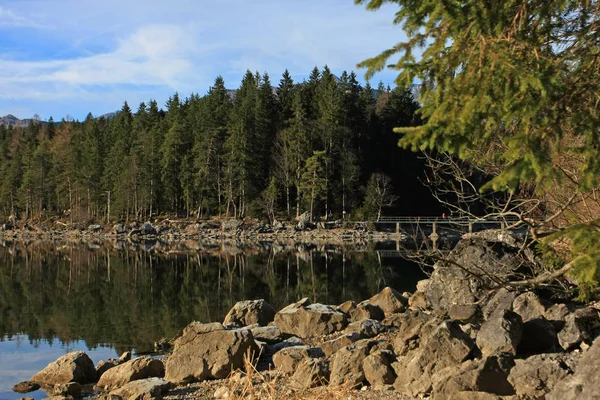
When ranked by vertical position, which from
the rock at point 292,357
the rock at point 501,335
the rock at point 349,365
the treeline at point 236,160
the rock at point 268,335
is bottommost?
the rock at point 268,335

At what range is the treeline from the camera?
57.1 meters

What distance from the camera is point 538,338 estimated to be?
834cm

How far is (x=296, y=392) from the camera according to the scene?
3.86 m

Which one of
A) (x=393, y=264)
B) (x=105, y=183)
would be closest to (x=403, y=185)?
(x=393, y=264)

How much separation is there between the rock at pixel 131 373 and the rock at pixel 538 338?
6.91m

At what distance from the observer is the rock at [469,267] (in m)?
12.2

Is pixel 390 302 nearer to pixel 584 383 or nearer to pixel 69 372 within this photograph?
pixel 69 372

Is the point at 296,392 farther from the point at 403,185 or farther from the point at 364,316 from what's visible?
the point at 403,185

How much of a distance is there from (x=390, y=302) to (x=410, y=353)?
237 inches

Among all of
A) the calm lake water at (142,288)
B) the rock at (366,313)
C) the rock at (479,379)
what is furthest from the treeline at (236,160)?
the rock at (479,379)

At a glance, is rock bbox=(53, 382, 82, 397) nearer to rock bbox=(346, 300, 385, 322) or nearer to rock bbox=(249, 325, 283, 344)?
rock bbox=(249, 325, 283, 344)

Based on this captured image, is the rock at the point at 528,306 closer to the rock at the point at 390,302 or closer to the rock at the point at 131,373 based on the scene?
the rock at the point at 390,302

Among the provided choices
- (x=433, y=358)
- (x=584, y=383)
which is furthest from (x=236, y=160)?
(x=584, y=383)

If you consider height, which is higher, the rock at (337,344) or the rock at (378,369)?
the rock at (378,369)
